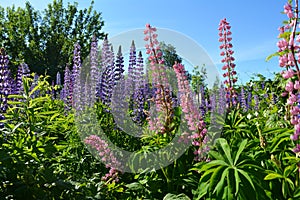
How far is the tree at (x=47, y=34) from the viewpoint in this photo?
33.4 meters

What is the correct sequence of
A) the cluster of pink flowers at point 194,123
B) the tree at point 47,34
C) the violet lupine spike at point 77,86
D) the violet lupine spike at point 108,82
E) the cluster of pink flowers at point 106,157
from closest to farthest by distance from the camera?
the cluster of pink flowers at point 194,123, the cluster of pink flowers at point 106,157, the violet lupine spike at point 108,82, the violet lupine spike at point 77,86, the tree at point 47,34

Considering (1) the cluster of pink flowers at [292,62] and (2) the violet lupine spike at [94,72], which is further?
(2) the violet lupine spike at [94,72]

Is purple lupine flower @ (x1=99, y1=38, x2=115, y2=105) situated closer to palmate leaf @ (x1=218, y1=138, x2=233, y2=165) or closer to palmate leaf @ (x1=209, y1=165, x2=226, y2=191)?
palmate leaf @ (x1=218, y1=138, x2=233, y2=165)

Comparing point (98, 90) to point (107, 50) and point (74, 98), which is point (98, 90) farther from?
point (107, 50)

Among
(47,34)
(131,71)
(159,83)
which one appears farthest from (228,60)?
(47,34)

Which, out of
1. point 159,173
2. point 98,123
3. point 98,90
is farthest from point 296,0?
point 98,90

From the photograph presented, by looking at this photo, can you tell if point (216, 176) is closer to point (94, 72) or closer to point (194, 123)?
point (194, 123)

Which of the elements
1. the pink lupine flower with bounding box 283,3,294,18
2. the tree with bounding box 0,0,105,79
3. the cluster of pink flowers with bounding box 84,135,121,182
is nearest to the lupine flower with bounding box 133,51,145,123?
the cluster of pink flowers with bounding box 84,135,121,182

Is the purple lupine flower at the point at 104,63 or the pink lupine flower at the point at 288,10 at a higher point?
the purple lupine flower at the point at 104,63

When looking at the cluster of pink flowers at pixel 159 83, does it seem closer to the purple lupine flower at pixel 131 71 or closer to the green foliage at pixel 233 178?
the green foliage at pixel 233 178

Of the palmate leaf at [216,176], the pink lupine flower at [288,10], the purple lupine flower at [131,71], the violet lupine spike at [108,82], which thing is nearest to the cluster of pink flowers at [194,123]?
the palmate leaf at [216,176]

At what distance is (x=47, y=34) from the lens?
35.9 m

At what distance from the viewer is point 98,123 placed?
3896 millimetres

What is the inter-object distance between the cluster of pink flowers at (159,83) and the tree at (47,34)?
3025cm
